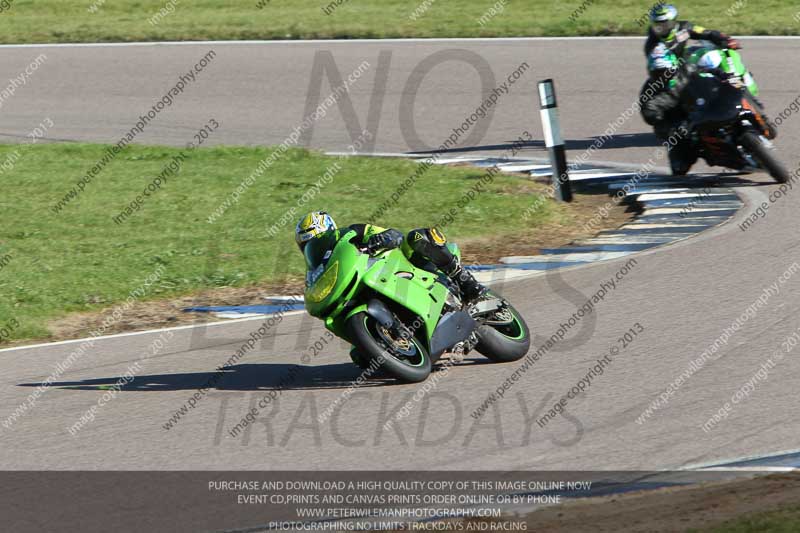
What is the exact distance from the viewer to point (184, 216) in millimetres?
14484

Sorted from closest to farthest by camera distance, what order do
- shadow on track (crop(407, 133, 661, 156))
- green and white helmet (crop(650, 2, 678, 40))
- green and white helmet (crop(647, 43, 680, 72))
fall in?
1. green and white helmet (crop(647, 43, 680, 72))
2. green and white helmet (crop(650, 2, 678, 40))
3. shadow on track (crop(407, 133, 661, 156))

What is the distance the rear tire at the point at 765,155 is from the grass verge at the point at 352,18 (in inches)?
345

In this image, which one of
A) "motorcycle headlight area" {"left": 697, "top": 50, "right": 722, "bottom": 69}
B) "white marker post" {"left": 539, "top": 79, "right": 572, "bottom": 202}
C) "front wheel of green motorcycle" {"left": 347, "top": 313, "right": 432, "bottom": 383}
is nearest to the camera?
"front wheel of green motorcycle" {"left": 347, "top": 313, "right": 432, "bottom": 383}

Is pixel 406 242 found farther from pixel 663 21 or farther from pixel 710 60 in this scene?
pixel 663 21

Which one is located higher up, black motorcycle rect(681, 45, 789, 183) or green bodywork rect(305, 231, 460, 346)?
green bodywork rect(305, 231, 460, 346)

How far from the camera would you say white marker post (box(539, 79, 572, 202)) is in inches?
541

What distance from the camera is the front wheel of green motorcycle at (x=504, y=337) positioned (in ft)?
28.3

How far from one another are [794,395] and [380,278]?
277cm

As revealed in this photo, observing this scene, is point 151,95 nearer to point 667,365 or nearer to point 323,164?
point 323,164

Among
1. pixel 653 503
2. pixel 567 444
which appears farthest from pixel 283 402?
pixel 653 503

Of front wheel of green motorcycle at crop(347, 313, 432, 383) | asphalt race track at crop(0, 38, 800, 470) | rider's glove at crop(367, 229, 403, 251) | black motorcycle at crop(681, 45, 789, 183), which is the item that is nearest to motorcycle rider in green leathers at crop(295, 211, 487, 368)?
rider's glove at crop(367, 229, 403, 251)

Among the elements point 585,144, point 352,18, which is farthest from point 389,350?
point 352,18

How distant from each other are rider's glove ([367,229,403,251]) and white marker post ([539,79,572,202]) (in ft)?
19.2

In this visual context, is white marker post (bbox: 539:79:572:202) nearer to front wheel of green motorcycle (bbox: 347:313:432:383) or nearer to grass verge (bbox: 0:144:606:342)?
grass verge (bbox: 0:144:606:342)
